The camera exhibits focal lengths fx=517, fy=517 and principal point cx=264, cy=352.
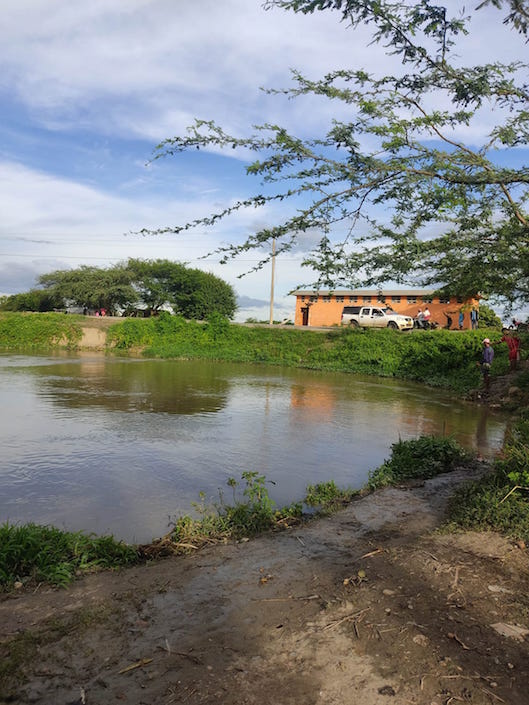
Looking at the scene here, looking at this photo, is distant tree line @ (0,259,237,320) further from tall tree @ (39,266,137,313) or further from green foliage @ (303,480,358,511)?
green foliage @ (303,480,358,511)

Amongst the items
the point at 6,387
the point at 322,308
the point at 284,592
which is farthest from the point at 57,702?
the point at 322,308

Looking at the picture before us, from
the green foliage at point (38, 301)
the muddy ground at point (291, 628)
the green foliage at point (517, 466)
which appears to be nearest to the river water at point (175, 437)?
the muddy ground at point (291, 628)

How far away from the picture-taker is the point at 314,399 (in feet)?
55.7

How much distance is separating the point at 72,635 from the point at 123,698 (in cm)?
80

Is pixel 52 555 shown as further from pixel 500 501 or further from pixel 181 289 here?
pixel 181 289

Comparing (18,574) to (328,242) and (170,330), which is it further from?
(170,330)

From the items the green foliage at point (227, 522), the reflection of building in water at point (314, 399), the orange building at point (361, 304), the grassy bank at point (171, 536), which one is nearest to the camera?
the grassy bank at point (171, 536)

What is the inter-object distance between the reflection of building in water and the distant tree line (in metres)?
31.6

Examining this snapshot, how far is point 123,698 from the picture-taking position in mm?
2643

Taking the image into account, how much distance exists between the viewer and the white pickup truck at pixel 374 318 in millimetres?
31289

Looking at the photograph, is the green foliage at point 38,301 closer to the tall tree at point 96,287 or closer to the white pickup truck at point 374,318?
the tall tree at point 96,287

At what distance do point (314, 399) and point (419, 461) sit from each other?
8.98 metres

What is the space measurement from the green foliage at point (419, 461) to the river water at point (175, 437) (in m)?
0.50

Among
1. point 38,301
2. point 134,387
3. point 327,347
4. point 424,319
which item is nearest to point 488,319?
point 424,319
